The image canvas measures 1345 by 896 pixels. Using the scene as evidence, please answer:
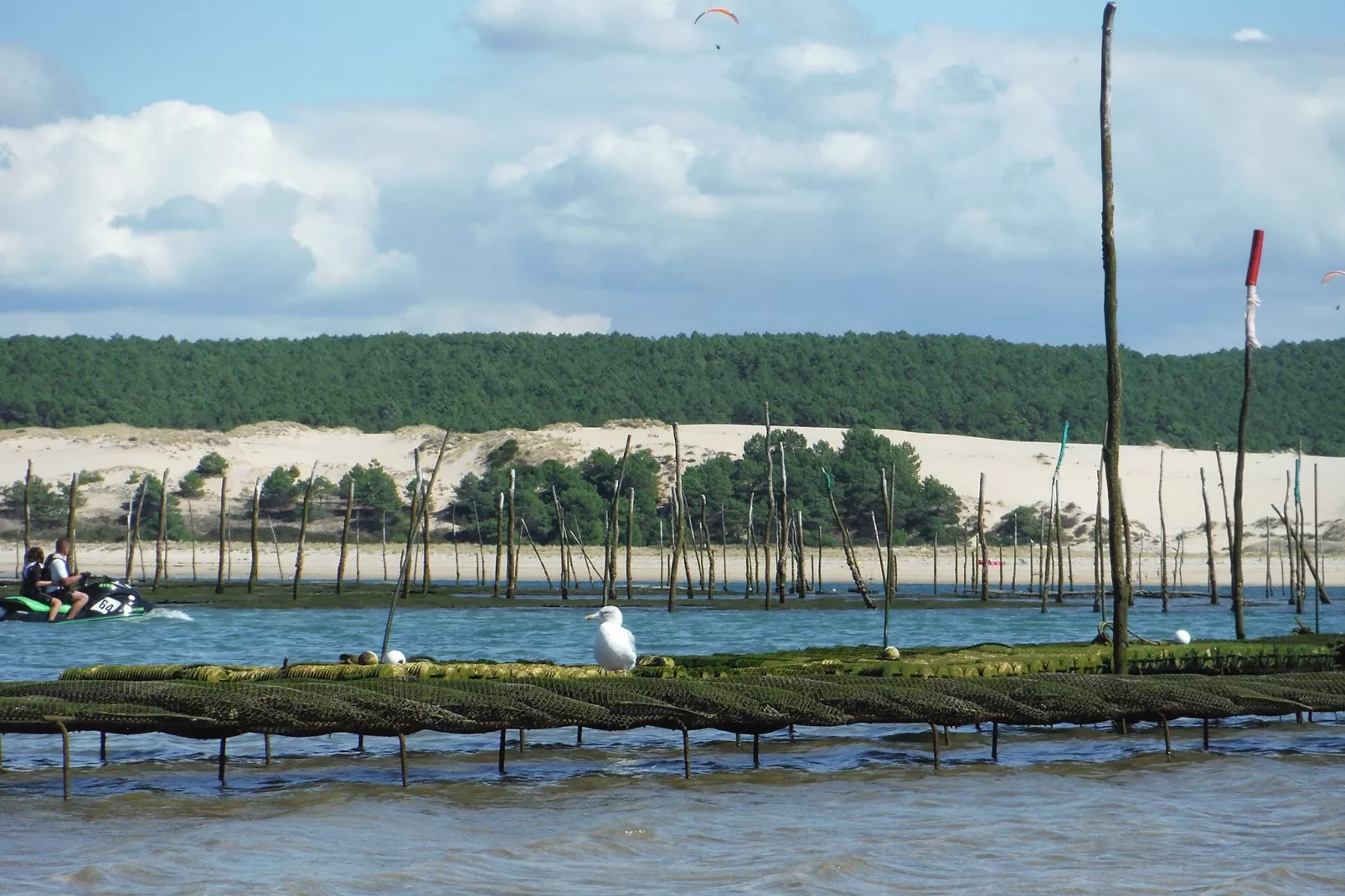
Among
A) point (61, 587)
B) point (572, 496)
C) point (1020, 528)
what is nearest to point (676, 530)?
point (61, 587)

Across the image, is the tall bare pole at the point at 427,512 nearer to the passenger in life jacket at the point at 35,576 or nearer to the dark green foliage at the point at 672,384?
the passenger in life jacket at the point at 35,576

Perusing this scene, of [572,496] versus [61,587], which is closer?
[61,587]

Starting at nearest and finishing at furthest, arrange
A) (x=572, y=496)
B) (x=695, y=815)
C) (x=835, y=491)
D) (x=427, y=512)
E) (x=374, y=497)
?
(x=695, y=815) → (x=427, y=512) → (x=572, y=496) → (x=835, y=491) → (x=374, y=497)

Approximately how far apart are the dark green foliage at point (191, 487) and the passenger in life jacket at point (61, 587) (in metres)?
50.5

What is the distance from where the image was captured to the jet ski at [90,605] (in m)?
37.4

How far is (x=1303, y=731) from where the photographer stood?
69.6ft

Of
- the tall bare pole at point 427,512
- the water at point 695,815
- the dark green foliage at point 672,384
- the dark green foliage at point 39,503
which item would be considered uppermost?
the dark green foliage at point 672,384

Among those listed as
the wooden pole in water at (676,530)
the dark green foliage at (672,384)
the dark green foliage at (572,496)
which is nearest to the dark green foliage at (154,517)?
the dark green foliage at (572,496)

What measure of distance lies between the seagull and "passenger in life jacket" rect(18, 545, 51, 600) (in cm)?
2256

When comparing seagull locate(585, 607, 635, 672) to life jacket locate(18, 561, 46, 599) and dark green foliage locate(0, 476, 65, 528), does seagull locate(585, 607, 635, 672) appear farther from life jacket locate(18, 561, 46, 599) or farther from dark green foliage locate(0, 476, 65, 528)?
dark green foliage locate(0, 476, 65, 528)

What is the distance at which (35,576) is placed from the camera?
121 feet

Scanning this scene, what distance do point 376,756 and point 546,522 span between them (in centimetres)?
6191

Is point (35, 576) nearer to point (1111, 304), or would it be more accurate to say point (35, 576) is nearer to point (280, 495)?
point (1111, 304)

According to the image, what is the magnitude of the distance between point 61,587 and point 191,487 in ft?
173
